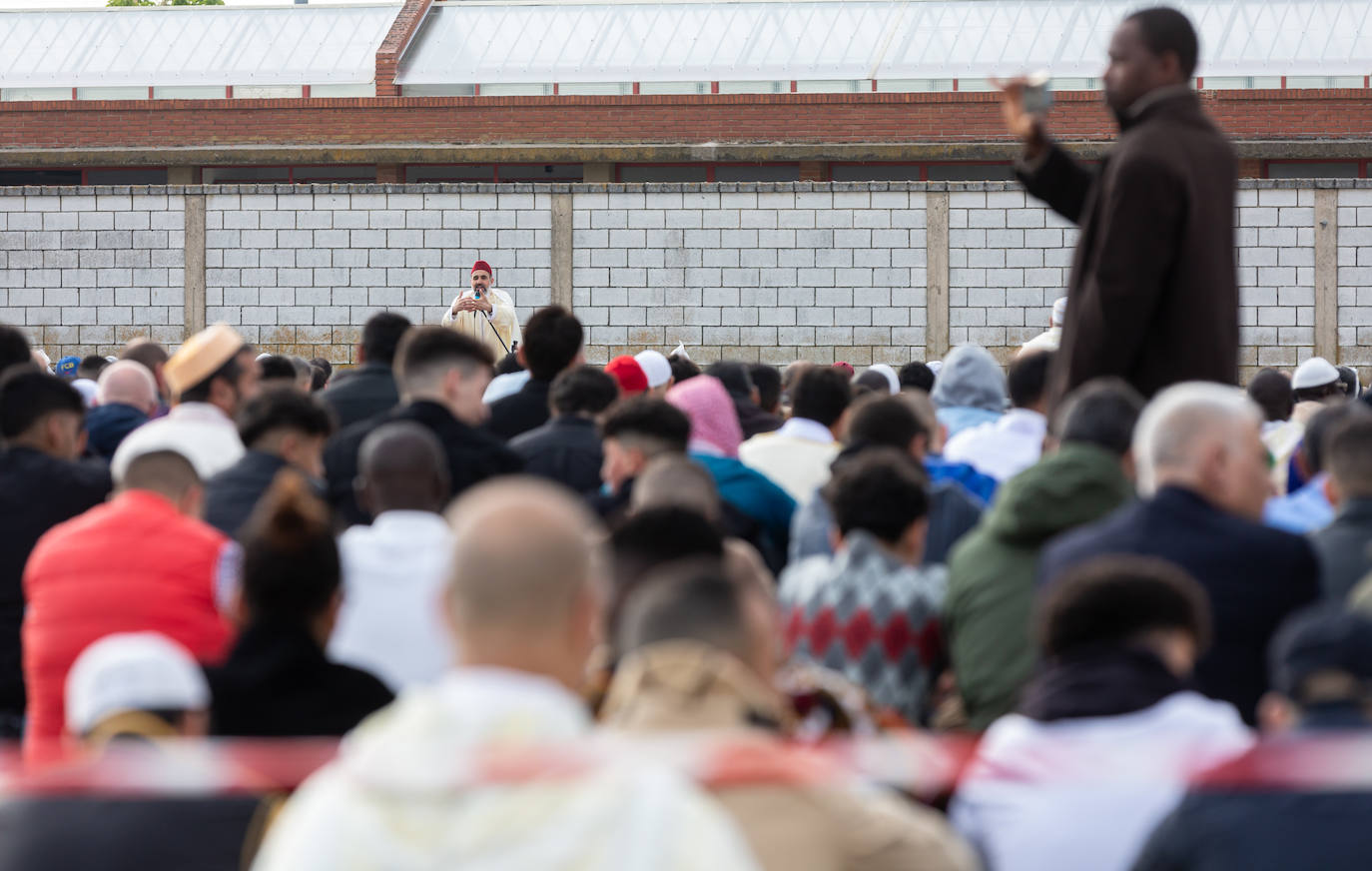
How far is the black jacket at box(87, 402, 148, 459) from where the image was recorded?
728 cm

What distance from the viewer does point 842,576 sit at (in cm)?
450

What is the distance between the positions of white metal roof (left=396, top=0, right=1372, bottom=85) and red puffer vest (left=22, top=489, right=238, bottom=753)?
22.6 meters

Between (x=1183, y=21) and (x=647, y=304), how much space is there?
13.7 meters

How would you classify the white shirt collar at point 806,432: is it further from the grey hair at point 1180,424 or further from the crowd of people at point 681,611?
the grey hair at point 1180,424

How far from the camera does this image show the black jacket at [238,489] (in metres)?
5.50

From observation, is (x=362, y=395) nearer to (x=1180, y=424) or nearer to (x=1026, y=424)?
(x=1026, y=424)

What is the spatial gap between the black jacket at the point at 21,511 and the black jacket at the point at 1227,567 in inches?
128

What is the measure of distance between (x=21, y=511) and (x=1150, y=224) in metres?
3.57

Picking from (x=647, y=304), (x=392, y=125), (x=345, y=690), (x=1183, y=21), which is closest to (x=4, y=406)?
(x=345, y=690)

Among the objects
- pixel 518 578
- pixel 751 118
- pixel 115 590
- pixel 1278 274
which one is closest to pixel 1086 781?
pixel 518 578

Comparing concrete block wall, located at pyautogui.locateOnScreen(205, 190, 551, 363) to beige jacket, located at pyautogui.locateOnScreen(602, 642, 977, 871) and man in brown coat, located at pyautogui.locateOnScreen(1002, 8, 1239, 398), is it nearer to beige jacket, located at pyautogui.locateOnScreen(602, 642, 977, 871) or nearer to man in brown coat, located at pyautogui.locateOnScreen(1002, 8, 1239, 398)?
man in brown coat, located at pyautogui.locateOnScreen(1002, 8, 1239, 398)

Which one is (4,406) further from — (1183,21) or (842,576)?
(1183,21)

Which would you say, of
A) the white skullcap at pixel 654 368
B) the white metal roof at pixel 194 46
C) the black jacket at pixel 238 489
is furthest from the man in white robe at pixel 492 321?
the white metal roof at pixel 194 46

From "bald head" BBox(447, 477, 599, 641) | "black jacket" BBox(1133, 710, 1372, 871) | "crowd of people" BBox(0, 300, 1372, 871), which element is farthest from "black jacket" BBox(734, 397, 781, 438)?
"bald head" BBox(447, 477, 599, 641)
